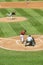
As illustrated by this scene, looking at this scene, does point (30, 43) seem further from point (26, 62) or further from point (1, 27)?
point (1, 27)

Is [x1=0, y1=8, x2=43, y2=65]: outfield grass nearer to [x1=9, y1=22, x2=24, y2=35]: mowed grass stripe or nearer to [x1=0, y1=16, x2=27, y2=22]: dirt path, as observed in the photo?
[x1=9, y1=22, x2=24, y2=35]: mowed grass stripe

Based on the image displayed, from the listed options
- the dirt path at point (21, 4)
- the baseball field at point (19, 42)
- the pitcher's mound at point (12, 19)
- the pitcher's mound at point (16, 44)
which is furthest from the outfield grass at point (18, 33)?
the dirt path at point (21, 4)

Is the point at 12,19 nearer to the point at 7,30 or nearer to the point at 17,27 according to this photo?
the point at 17,27

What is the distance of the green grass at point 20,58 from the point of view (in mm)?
16281

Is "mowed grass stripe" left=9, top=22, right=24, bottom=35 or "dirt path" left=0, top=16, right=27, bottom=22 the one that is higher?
"mowed grass stripe" left=9, top=22, right=24, bottom=35

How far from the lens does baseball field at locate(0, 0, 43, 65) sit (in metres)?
16.7

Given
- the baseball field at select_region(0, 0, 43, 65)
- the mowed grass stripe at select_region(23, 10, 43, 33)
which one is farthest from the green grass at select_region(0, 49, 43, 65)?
the mowed grass stripe at select_region(23, 10, 43, 33)

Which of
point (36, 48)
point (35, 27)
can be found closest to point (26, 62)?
point (36, 48)

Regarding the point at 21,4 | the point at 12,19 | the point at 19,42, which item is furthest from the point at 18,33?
the point at 21,4

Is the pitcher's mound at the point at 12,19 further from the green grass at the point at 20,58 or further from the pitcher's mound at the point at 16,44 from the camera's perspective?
the green grass at the point at 20,58

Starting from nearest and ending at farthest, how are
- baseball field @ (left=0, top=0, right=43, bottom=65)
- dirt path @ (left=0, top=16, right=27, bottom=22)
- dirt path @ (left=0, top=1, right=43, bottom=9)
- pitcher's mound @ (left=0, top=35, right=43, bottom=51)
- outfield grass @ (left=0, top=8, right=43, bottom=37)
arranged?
baseball field @ (left=0, top=0, right=43, bottom=65) → pitcher's mound @ (left=0, top=35, right=43, bottom=51) → outfield grass @ (left=0, top=8, right=43, bottom=37) → dirt path @ (left=0, top=16, right=27, bottom=22) → dirt path @ (left=0, top=1, right=43, bottom=9)

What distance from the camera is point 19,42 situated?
20500mm

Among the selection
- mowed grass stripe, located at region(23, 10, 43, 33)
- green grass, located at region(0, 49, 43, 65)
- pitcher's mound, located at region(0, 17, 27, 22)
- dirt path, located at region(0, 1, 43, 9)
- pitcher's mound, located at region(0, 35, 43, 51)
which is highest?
green grass, located at region(0, 49, 43, 65)

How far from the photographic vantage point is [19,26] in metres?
27.3
